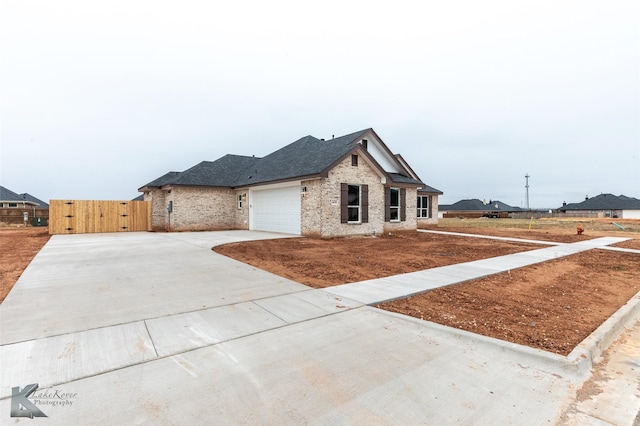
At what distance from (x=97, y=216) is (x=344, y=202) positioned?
58.5ft

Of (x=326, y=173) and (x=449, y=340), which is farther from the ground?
(x=326, y=173)

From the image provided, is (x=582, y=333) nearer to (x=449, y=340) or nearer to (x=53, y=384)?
(x=449, y=340)

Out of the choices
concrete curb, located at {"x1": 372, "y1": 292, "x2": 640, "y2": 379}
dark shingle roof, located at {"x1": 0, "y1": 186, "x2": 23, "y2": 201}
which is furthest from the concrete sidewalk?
dark shingle roof, located at {"x1": 0, "y1": 186, "x2": 23, "y2": 201}

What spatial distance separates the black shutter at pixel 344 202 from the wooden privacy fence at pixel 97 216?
15.5 m

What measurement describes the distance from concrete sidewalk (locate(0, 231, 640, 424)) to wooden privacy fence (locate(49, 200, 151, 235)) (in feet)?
56.4

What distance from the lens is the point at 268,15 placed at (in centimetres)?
1291

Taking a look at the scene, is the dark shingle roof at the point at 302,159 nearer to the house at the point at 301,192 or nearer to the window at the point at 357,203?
the house at the point at 301,192

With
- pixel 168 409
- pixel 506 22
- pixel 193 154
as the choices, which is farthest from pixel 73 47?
pixel 193 154

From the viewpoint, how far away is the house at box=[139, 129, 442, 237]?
48.4 feet

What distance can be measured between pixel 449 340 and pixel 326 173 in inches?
441

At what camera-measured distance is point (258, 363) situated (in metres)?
2.80

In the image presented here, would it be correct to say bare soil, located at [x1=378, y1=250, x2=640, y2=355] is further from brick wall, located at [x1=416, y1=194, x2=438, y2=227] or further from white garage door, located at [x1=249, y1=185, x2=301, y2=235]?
brick wall, located at [x1=416, y1=194, x2=438, y2=227]

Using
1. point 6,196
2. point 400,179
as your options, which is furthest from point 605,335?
point 6,196

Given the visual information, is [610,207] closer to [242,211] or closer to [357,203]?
[357,203]
